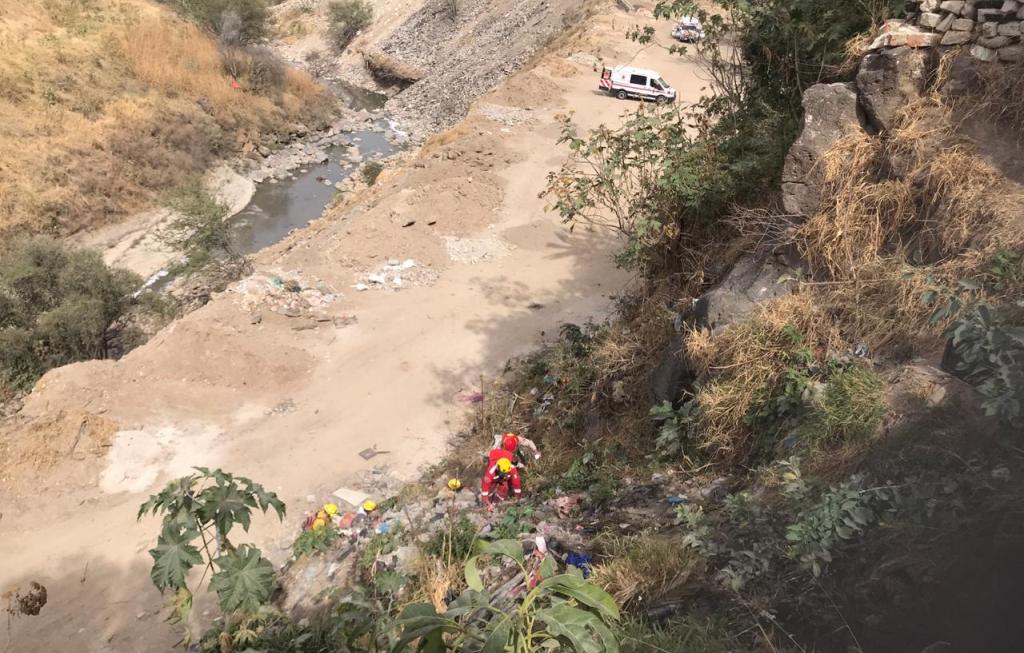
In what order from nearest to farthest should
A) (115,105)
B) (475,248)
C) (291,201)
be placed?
1. (475,248)
2. (115,105)
3. (291,201)

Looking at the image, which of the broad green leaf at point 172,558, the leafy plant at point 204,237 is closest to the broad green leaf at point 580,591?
Answer: the broad green leaf at point 172,558

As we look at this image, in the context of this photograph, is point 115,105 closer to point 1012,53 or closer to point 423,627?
point 1012,53

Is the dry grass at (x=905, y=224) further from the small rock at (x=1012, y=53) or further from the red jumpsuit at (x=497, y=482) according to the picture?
the red jumpsuit at (x=497, y=482)

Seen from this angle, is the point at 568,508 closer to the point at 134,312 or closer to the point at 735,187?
the point at 735,187

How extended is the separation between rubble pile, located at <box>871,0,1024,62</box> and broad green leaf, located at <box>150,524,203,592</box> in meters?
7.68

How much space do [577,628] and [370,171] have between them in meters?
25.7

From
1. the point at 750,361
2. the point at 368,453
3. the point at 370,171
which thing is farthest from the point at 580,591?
the point at 370,171

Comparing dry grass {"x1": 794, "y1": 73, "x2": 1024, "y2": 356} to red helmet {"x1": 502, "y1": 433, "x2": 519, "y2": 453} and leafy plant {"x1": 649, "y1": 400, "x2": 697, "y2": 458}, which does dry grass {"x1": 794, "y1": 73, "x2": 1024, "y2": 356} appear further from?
red helmet {"x1": 502, "y1": 433, "x2": 519, "y2": 453}

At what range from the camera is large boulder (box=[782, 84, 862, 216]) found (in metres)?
6.57

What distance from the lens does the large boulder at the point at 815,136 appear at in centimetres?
657

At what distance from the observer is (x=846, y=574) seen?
368 centimetres

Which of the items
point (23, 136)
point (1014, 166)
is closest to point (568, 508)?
point (1014, 166)

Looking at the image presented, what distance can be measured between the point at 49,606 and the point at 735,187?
33.7 feet

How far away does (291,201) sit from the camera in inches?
1006
